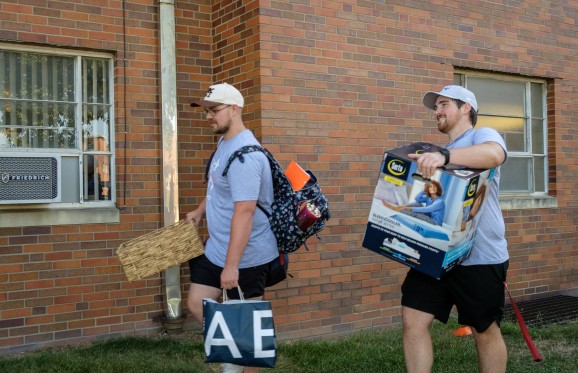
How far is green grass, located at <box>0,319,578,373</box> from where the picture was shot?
17.5 feet

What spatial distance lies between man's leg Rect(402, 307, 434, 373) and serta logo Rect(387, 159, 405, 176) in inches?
35.1

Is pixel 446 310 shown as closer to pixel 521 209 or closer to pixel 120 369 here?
pixel 120 369

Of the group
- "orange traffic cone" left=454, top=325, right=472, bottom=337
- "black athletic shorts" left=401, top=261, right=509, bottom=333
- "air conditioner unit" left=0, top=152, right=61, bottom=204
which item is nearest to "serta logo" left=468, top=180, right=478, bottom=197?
"black athletic shorts" left=401, top=261, right=509, bottom=333

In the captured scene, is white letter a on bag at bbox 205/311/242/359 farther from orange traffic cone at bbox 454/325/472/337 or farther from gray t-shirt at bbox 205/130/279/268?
orange traffic cone at bbox 454/325/472/337

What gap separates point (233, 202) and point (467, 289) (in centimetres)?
144

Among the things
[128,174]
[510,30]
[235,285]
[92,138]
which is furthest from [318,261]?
[510,30]

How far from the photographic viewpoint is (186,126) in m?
6.80

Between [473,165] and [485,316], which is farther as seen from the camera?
[485,316]

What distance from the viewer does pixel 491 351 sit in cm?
421

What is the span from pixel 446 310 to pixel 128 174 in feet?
10.8

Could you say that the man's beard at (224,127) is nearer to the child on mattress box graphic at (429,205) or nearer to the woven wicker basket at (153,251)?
the woven wicker basket at (153,251)

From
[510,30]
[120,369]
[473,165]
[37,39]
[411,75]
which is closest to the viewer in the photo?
[473,165]

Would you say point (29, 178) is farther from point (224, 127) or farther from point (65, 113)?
point (224, 127)

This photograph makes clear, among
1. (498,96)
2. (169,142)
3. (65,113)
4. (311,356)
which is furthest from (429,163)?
(498,96)
